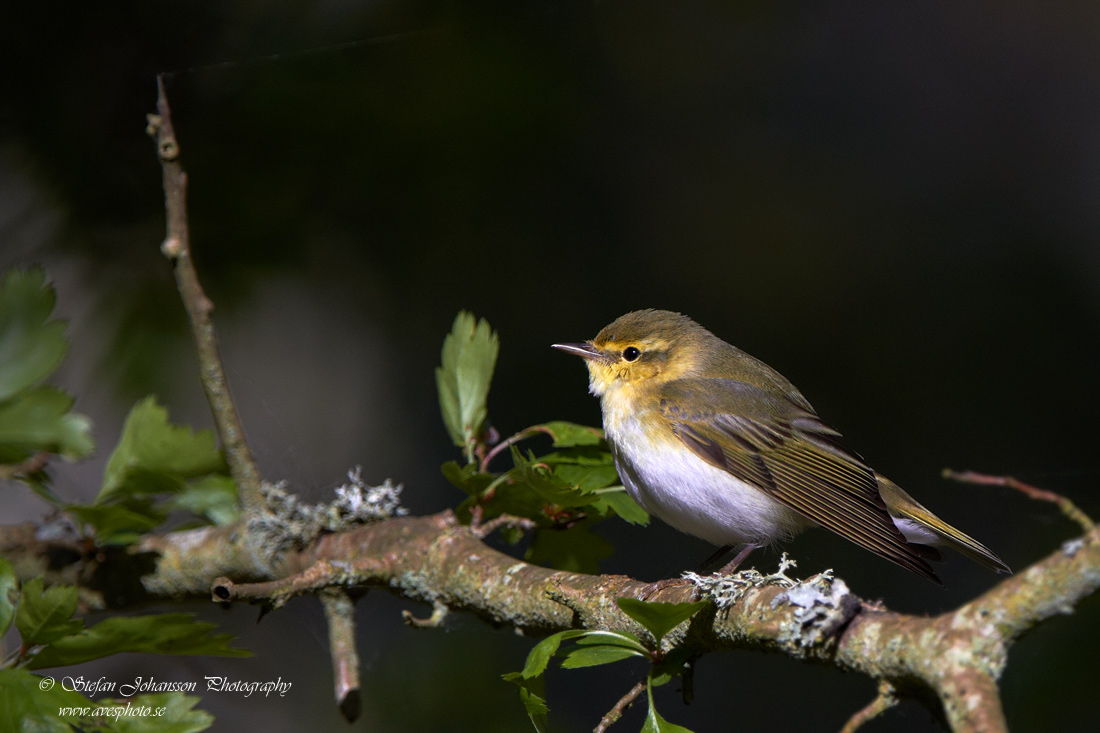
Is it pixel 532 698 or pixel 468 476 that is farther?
pixel 468 476

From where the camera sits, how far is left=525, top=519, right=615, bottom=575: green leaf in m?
1.49

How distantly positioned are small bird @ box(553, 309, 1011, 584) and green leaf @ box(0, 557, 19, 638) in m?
0.96

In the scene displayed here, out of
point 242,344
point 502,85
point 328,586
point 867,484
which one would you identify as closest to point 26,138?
point 242,344

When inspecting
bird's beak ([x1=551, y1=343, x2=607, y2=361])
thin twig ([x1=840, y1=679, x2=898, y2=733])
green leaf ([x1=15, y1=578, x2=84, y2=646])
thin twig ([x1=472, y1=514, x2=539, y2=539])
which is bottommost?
thin twig ([x1=840, y1=679, x2=898, y2=733])

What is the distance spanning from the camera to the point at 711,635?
3.30ft

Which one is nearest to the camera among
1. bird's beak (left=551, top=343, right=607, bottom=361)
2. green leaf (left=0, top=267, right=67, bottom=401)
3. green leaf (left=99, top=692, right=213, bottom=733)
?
green leaf (left=99, top=692, right=213, bottom=733)

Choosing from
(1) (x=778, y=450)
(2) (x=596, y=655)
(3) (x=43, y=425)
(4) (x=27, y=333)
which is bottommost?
(2) (x=596, y=655)

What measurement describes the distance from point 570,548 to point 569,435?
0.69 ft

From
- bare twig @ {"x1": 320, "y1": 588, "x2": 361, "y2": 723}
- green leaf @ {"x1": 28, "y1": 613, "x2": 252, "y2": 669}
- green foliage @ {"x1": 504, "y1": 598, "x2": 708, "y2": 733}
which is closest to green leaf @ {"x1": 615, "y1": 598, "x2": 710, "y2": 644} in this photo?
green foliage @ {"x1": 504, "y1": 598, "x2": 708, "y2": 733}

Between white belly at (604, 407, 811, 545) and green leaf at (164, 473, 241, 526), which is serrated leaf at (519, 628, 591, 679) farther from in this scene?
green leaf at (164, 473, 241, 526)

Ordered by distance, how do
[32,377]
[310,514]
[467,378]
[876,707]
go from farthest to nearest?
[310,514], [467,378], [32,377], [876,707]

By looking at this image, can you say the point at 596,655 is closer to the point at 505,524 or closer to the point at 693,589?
the point at 693,589

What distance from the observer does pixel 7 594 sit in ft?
3.84

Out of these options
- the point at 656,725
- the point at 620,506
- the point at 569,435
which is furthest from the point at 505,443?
the point at 656,725
